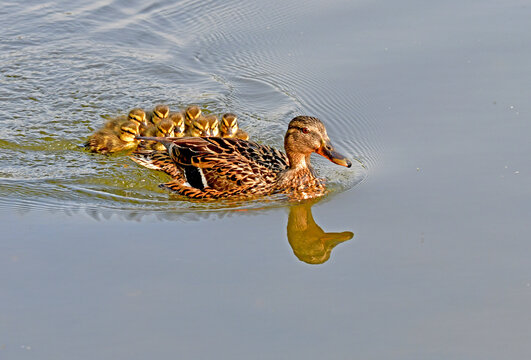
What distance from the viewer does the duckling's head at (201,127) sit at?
25.4 feet

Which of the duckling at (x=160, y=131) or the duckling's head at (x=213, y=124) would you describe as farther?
the duckling's head at (x=213, y=124)

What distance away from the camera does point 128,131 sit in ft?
25.2

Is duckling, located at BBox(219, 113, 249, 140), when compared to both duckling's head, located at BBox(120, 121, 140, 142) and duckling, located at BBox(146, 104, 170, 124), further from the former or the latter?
duckling's head, located at BBox(120, 121, 140, 142)

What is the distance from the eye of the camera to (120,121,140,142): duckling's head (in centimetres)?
765

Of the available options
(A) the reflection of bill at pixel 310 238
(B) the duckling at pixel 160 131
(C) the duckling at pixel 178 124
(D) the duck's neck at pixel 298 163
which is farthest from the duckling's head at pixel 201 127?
(A) the reflection of bill at pixel 310 238

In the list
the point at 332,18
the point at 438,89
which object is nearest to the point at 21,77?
the point at 332,18

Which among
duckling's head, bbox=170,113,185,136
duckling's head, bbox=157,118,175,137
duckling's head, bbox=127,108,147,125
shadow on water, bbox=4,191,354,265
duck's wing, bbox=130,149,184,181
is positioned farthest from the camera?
duckling's head, bbox=127,108,147,125

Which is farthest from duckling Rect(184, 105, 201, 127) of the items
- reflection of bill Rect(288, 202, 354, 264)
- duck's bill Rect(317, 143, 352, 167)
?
reflection of bill Rect(288, 202, 354, 264)

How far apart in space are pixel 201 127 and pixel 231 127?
28cm

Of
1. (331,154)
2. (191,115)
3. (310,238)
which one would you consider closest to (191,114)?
(191,115)

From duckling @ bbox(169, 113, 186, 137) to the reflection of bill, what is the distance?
179cm

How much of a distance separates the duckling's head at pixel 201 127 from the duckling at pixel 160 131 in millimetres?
232

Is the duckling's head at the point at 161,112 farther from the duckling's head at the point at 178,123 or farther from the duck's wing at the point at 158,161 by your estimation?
the duck's wing at the point at 158,161

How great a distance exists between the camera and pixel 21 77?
8914 millimetres
